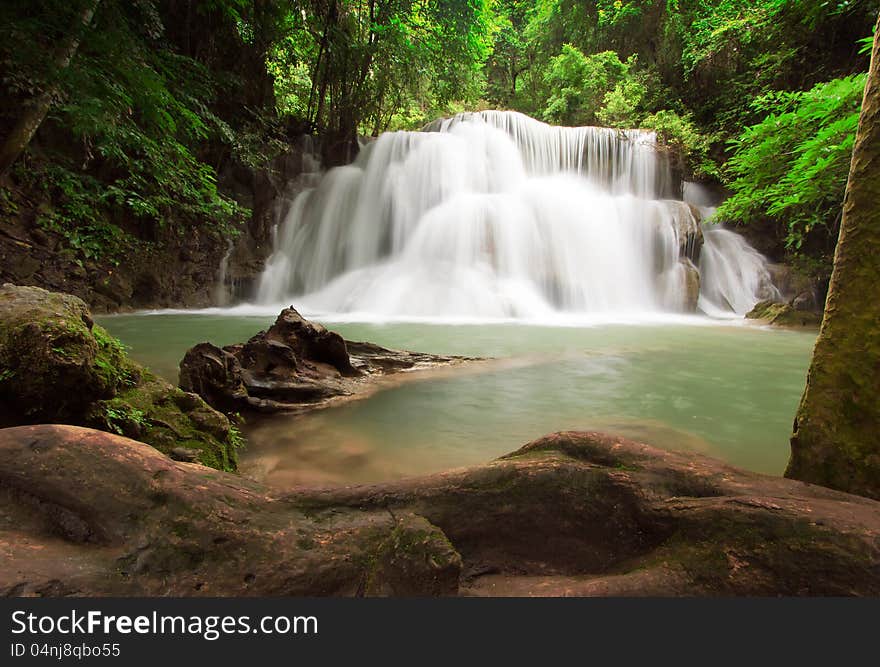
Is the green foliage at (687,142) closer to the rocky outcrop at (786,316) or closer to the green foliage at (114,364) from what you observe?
the rocky outcrop at (786,316)

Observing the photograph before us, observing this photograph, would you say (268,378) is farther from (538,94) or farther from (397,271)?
(538,94)

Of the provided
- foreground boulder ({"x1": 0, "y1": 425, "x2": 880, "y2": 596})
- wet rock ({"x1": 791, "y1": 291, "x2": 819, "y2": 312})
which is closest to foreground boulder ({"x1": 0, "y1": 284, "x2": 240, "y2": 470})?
foreground boulder ({"x1": 0, "y1": 425, "x2": 880, "y2": 596})

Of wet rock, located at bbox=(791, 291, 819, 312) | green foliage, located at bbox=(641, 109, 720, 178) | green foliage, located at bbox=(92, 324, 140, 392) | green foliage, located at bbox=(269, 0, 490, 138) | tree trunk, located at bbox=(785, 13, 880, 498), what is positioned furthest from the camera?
green foliage, located at bbox=(641, 109, 720, 178)

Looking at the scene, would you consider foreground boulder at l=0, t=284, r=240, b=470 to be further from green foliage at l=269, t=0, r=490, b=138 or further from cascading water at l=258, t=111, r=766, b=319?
green foliage at l=269, t=0, r=490, b=138

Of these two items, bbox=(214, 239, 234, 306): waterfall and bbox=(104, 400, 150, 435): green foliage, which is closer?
bbox=(104, 400, 150, 435): green foliage

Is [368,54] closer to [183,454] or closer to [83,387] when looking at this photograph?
[83,387]

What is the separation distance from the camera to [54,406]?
76.7 inches

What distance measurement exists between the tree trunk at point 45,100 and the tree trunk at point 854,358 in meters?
5.99

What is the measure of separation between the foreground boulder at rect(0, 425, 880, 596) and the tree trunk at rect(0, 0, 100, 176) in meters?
4.57

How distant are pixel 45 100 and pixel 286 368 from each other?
3753mm

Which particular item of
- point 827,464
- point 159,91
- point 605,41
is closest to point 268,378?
point 159,91

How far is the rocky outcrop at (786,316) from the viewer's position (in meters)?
10.8

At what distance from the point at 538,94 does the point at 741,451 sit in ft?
92.3

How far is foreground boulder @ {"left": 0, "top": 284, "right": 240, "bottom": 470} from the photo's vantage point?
1.87 meters
